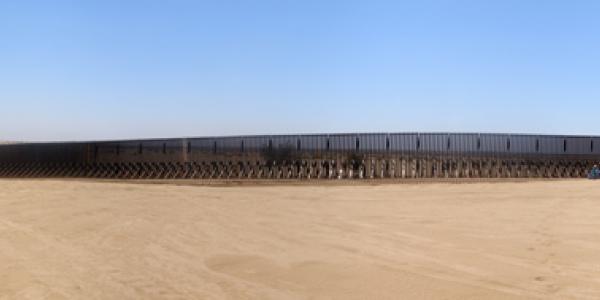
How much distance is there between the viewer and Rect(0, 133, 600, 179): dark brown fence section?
73.0 ft

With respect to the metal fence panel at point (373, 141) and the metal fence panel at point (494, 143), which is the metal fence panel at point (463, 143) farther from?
the metal fence panel at point (373, 141)

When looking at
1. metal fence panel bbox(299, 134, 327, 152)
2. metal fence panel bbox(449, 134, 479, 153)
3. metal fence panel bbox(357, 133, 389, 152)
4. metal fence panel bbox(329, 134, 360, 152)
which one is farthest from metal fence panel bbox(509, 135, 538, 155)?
metal fence panel bbox(299, 134, 327, 152)

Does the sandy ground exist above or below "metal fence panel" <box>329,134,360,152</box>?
below

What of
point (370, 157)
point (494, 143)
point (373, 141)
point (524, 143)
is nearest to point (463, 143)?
point (494, 143)

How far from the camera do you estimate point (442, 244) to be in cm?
668

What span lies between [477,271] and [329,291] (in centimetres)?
156

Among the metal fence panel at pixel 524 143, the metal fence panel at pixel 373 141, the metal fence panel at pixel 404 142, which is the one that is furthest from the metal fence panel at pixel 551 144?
the metal fence panel at pixel 373 141

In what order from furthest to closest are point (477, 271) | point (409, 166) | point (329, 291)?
point (409, 166)
point (477, 271)
point (329, 291)

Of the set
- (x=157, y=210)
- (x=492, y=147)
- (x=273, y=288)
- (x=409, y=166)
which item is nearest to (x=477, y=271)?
(x=273, y=288)

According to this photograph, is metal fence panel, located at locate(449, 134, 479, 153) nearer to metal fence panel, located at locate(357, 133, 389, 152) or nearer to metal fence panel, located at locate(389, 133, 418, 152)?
metal fence panel, located at locate(389, 133, 418, 152)

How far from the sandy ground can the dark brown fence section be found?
421 inches

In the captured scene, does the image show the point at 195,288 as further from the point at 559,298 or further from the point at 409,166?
the point at 409,166

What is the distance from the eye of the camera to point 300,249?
6.47 meters

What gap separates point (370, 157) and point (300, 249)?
1645cm
